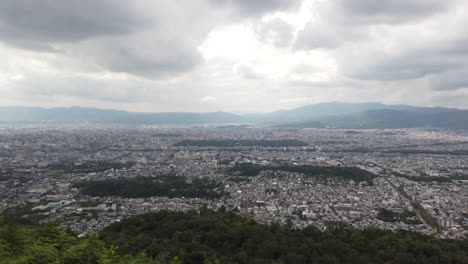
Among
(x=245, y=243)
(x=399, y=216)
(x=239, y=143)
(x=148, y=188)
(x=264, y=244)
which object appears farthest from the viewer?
(x=239, y=143)

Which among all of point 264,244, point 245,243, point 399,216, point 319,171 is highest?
point 264,244

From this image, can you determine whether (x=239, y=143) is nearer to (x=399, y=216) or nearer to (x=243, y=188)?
(x=243, y=188)

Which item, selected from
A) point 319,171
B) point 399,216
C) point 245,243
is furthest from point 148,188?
point 399,216

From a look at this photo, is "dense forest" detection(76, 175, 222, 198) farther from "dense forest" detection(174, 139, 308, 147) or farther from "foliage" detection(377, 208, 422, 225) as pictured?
"dense forest" detection(174, 139, 308, 147)

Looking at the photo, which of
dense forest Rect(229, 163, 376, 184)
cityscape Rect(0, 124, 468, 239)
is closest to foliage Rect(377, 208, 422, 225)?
cityscape Rect(0, 124, 468, 239)

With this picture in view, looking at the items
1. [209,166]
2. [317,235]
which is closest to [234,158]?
[209,166]

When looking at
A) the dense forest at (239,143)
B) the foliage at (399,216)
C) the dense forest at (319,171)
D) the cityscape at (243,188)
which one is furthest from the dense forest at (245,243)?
the dense forest at (239,143)
